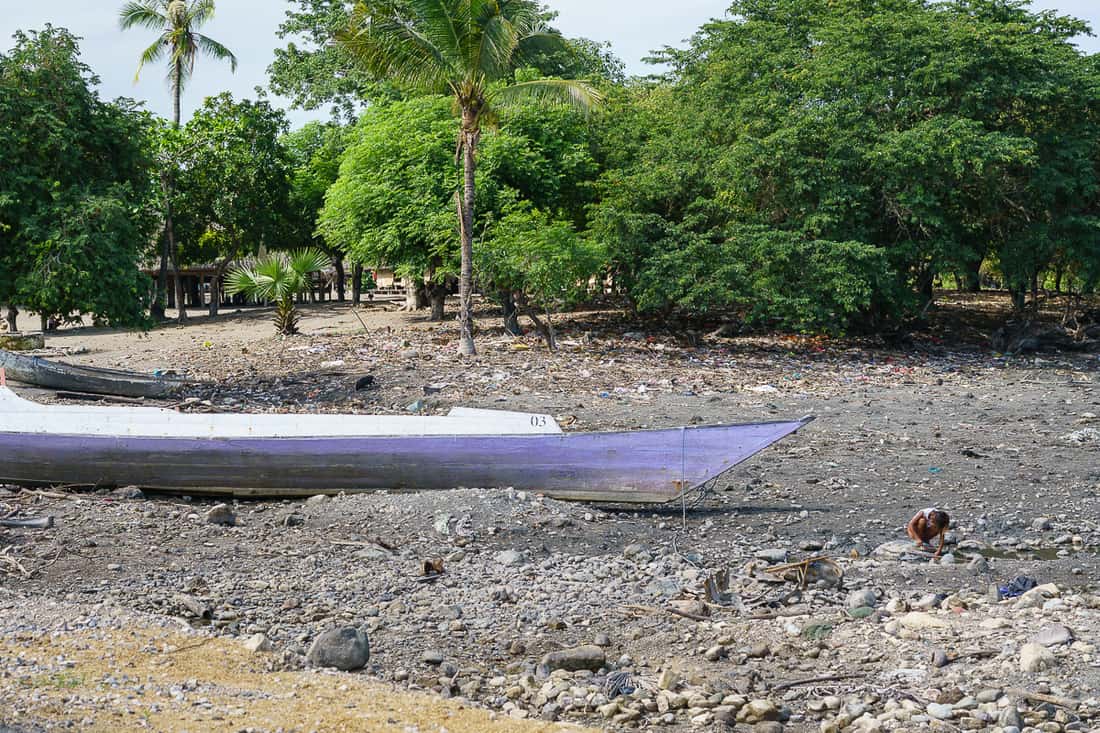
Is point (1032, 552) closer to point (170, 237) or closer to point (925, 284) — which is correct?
point (925, 284)

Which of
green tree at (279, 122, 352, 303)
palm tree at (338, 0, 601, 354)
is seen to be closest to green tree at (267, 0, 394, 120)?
green tree at (279, 122, 352, 303)

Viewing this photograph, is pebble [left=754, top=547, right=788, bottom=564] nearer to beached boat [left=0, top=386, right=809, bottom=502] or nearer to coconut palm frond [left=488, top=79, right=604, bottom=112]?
beached boat [left=0, top=386, right=809, bottom=502]

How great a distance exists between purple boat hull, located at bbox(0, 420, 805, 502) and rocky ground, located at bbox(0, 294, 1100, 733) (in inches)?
7.1

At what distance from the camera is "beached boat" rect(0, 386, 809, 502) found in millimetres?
Result: 7508

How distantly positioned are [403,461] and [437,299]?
15631 mm

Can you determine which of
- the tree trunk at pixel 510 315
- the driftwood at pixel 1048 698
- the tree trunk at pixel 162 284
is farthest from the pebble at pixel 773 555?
the tree trunk at pixel 162 284

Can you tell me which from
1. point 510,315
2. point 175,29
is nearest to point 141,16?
point 175,29

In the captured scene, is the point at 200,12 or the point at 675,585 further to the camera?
the point at 200,12

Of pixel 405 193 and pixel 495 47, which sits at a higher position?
pixel 495 47

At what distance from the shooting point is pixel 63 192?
12664 mm

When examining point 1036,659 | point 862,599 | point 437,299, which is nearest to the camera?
point 1036,659

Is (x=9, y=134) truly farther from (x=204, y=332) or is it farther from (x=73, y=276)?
Result: (x=204, y=332)

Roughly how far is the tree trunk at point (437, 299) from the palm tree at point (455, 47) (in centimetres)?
719

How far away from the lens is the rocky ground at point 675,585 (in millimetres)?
4543
